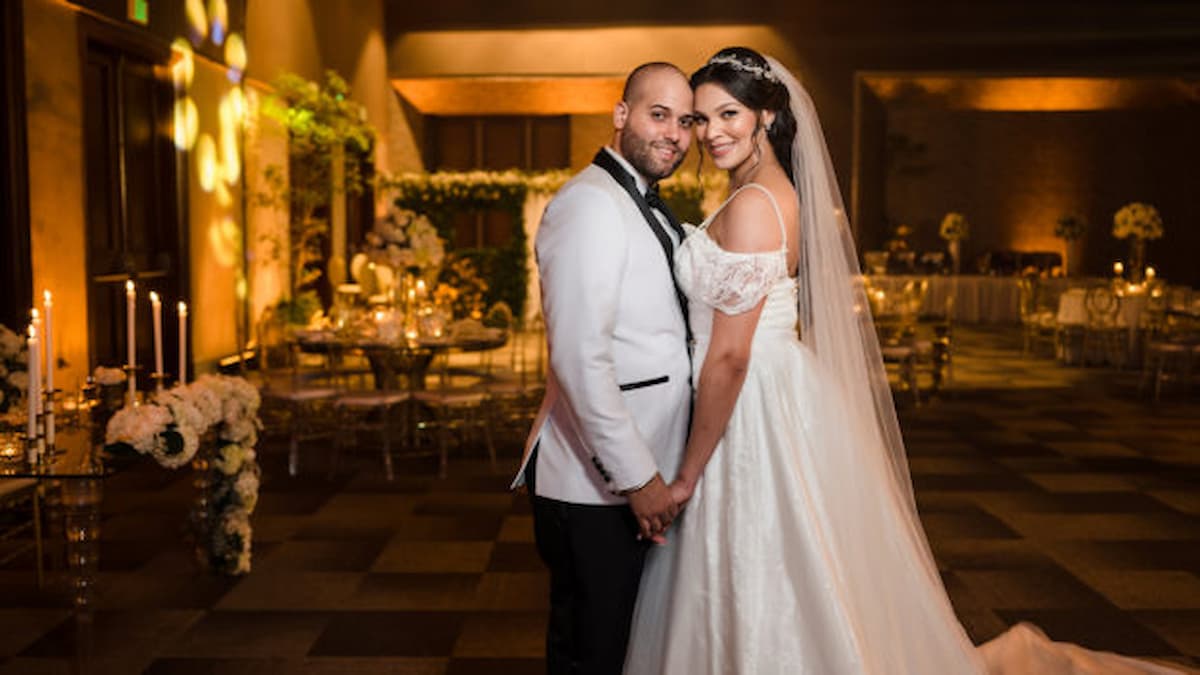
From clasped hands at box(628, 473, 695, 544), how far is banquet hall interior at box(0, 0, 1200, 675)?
0.87 metres

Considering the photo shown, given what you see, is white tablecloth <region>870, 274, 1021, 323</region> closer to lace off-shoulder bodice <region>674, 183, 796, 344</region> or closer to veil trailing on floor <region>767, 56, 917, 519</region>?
veil trailing on floor <region>767, 56, 917, 519</region>

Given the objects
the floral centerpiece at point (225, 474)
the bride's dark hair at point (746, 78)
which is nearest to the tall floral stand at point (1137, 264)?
the floral centerpiece at point (225, 474)

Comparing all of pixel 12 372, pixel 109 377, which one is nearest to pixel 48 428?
pixel 12 372

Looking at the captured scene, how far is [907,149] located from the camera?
17703 mm

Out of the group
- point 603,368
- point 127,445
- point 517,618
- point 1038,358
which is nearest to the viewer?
point 603,368

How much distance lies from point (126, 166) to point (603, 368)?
6588 millimetres

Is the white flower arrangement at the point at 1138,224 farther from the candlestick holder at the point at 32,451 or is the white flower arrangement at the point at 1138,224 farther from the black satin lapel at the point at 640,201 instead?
the candlestick holder at the point at 32,451

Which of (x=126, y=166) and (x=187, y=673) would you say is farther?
(x=126, y=166)

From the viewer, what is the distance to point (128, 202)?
793cm

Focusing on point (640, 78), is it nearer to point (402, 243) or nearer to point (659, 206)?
point (659, 206)

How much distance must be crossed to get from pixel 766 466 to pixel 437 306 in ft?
16.3

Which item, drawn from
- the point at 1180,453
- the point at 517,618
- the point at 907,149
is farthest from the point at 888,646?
the point at 907,149

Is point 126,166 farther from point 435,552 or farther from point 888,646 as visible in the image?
point 888,646

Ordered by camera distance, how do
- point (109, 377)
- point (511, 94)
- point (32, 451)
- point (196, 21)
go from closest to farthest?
point (32, 451) → point (109, 377) → point (196, 21) → point (511, 94)
